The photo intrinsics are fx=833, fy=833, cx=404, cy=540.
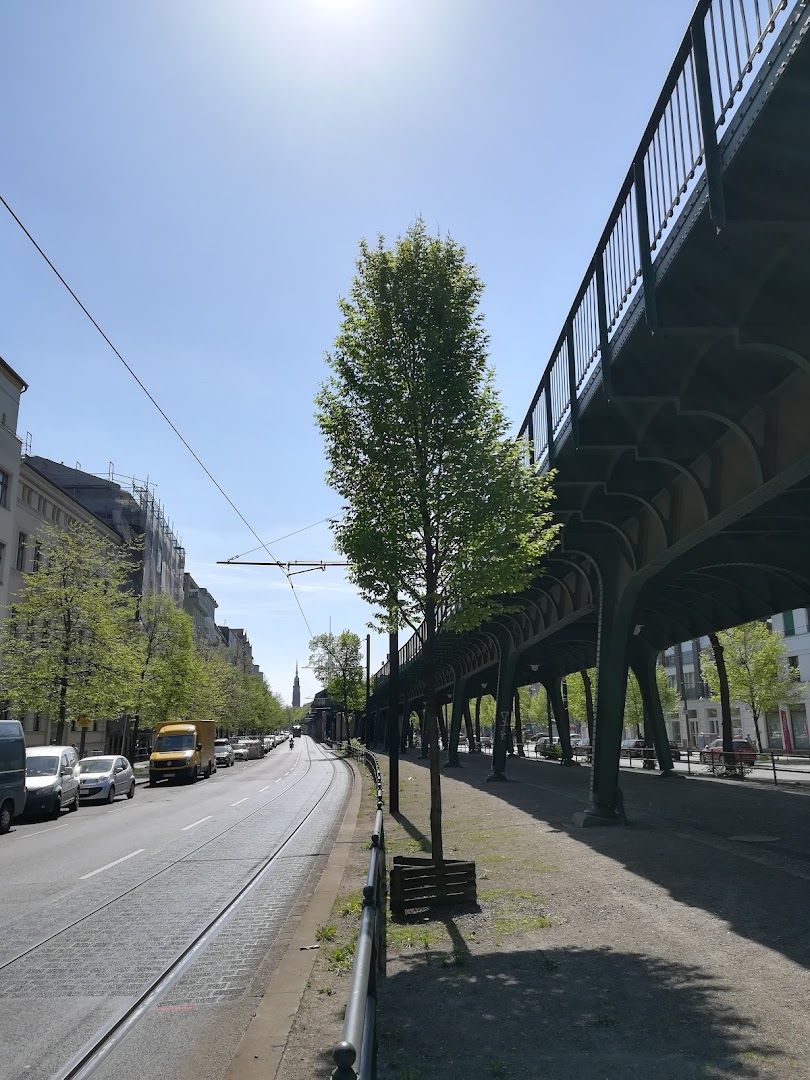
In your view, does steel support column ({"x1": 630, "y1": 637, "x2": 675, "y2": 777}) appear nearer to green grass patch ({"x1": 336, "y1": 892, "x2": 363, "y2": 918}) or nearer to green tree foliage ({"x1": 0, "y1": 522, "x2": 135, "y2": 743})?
green tree foliage ({"x1": 0, "y1": 522, "x2": 135, "y2": 743})

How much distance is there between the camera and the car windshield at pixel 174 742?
132ft

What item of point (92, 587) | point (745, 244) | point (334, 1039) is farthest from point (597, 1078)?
point (92, 587)

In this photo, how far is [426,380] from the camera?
10234 mm

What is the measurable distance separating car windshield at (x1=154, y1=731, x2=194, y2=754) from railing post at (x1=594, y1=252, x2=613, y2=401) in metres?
34.9

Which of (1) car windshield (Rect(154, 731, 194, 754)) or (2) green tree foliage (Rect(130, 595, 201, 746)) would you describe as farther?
(2) green tree foliage (Rect(130, 595, 201, 746))

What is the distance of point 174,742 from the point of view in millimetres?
40781

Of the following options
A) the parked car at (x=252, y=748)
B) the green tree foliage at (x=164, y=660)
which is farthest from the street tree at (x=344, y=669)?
the green tree foliage at (x=164, y=660)

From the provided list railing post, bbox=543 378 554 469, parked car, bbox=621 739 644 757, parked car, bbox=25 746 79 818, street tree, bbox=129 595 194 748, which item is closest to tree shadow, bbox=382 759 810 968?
railing post, bbox=543 378 554 469

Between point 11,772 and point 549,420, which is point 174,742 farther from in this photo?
point 549,420

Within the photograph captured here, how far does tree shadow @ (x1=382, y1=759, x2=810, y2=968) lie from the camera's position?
8.68 metres

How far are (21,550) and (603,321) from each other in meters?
37.9

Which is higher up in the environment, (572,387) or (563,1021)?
(572,387)

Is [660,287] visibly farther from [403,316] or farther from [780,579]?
[780,579]

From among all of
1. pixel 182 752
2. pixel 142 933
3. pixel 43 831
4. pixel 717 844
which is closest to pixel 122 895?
pixel 142 933
